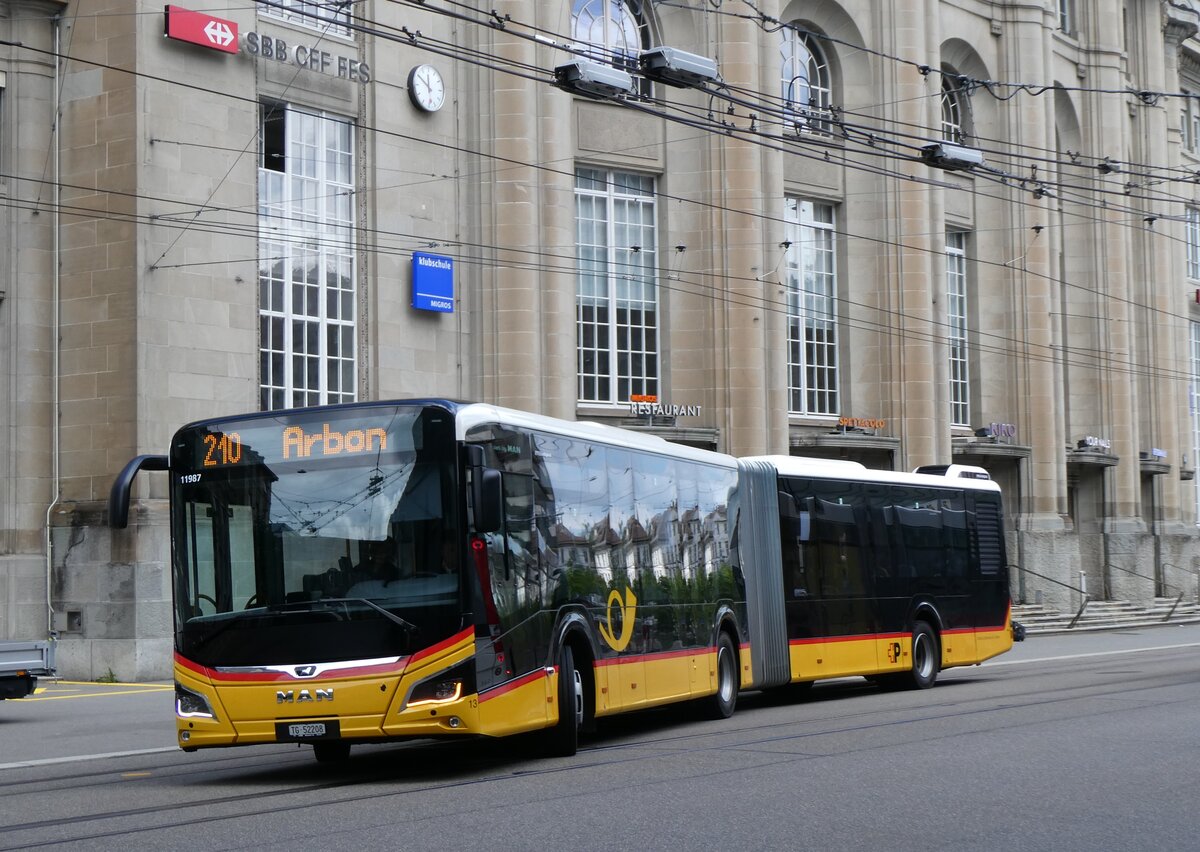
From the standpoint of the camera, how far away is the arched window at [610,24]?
120 feet

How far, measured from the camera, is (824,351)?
42469mm

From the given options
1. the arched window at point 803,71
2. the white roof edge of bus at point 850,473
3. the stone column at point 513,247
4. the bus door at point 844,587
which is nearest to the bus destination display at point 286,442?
the white roof edge of bus at point 850,473

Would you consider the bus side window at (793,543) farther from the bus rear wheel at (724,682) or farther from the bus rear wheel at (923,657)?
the bus rear wheel at (923,657)

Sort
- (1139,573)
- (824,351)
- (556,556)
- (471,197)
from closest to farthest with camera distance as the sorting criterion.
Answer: (556,556), (471,197), (824,351), (1139,573)

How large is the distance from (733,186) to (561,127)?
16.0 ft

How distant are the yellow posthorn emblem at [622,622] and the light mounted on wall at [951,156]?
7.17 m

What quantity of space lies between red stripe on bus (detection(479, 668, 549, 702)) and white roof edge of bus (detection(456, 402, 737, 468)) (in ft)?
6.27

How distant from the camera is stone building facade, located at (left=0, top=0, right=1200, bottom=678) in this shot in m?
27.6

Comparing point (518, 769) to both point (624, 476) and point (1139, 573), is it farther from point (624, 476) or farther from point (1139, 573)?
point (1139, 573)

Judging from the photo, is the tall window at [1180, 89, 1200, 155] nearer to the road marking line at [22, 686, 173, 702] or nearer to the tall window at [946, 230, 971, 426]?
the tall window at [946, 230, 971, 426]

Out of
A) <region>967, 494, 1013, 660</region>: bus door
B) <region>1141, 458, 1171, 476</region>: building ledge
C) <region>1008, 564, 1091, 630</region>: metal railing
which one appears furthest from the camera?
<region>1141, 458, 1171, 476</region>: building ledge

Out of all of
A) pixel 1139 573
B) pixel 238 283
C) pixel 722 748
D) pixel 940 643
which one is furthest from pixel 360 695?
pixel 1139 573

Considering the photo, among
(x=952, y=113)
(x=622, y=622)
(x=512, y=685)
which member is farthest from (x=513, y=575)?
(x=952, y=113)

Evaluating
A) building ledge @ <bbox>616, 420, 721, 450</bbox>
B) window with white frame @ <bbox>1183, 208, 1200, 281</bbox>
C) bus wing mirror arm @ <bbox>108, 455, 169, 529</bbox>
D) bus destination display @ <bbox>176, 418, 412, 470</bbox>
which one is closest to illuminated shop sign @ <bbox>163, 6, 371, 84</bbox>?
building ledge @ <bbox>616, 420, 721, 450</bbox>
